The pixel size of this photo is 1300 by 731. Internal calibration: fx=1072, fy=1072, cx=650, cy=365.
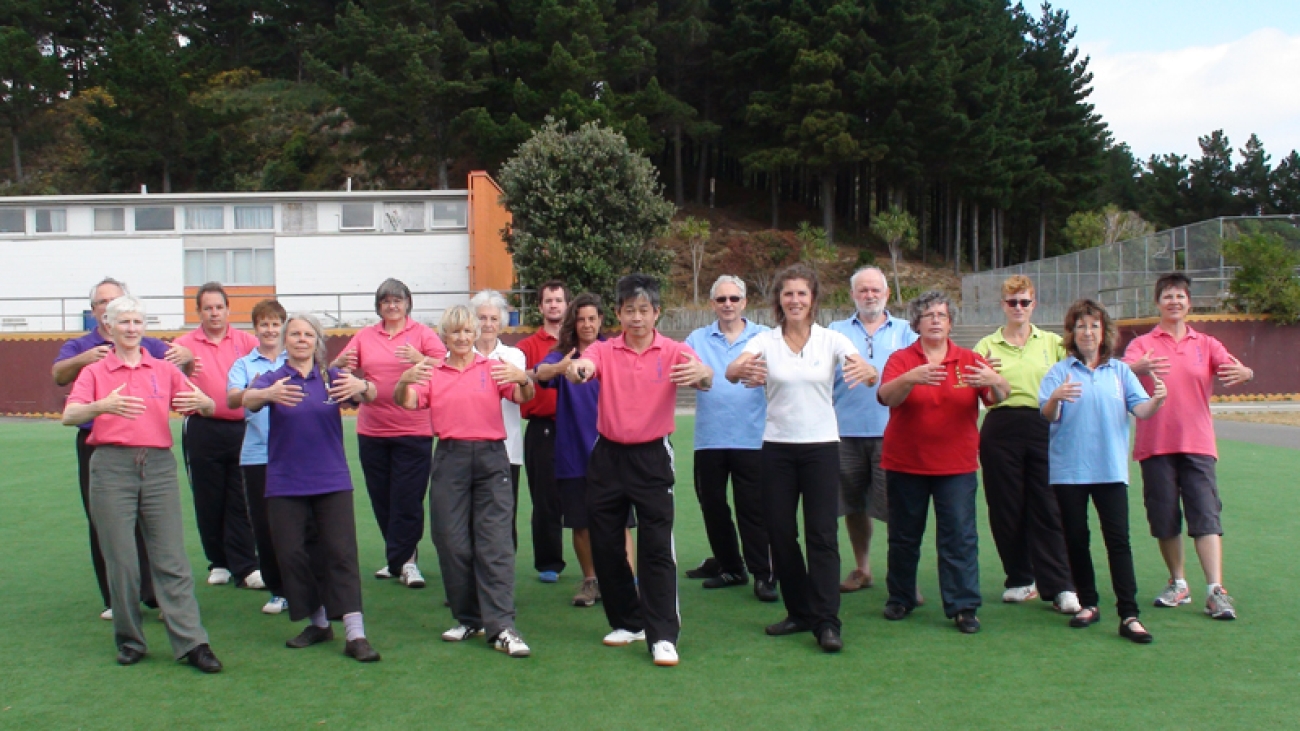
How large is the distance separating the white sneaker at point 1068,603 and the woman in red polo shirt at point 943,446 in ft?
1.60

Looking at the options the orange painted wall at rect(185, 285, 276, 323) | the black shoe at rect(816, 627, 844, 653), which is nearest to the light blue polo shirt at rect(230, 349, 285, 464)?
the black shoe at rect(816, 627, 844, 653)

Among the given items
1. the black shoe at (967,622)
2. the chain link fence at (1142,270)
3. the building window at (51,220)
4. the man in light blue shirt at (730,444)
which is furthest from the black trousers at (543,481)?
the building window at (51,220)

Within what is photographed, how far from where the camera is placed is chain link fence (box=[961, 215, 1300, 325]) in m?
23.1

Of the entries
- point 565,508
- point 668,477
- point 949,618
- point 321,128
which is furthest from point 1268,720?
point 321,128

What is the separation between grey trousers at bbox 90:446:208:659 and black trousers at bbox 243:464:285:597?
0.86m

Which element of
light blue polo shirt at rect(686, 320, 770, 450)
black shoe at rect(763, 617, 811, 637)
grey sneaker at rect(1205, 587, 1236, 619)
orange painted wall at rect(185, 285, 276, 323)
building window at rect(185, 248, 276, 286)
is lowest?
black shoe at rect(763, 617, 811, 637)

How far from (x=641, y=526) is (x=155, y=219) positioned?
2891cm

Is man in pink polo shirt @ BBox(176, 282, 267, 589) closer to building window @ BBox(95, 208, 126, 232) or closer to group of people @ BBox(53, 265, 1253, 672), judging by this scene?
group of people @ BBox(53, 265, 1253, 672)

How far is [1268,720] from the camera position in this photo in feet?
13.1

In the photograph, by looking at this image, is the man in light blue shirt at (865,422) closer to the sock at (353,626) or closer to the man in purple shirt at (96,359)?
the sock at (353,626)

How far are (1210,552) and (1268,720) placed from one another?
66.1 inches

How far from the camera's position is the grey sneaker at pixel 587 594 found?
19.6 ft

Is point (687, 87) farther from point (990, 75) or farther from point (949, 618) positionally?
point (949, 618)

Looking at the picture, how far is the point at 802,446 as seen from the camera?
5113 millimetres
